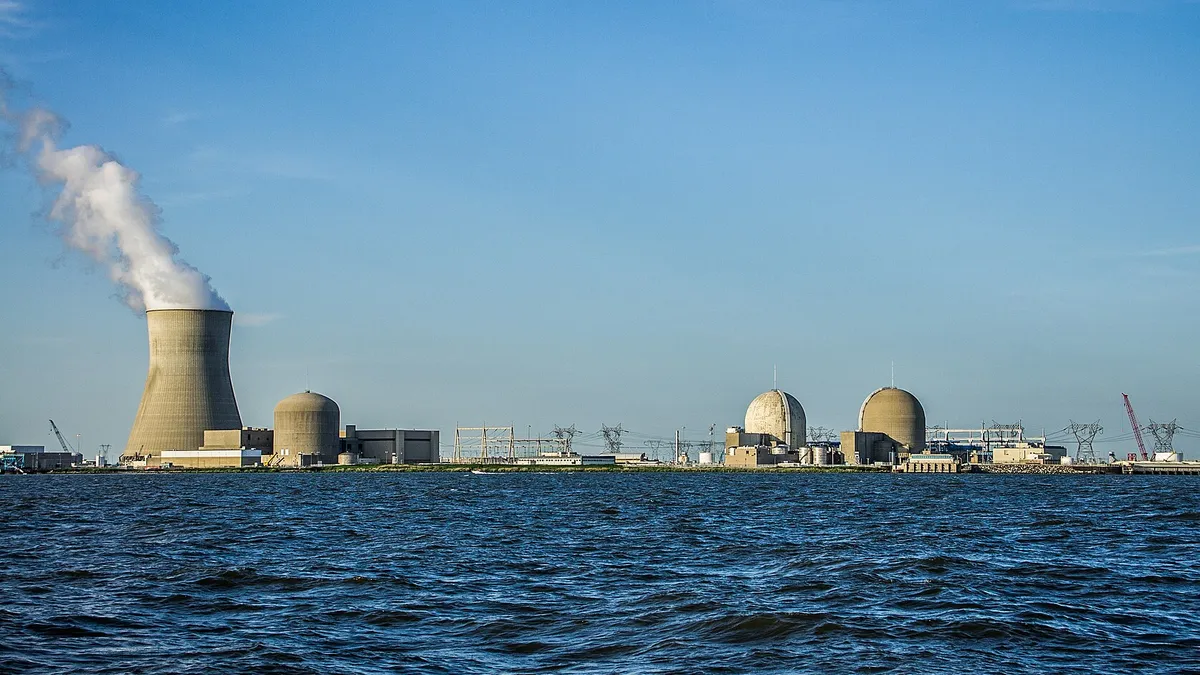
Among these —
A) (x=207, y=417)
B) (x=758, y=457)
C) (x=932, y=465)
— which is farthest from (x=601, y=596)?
(x=758, y=457)

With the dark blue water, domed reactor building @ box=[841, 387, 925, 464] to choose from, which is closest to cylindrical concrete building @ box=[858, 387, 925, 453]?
domed reactor building @ box=[841, 387, 925, 464]

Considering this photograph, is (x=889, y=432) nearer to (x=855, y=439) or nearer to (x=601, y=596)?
(x=855, y=439)

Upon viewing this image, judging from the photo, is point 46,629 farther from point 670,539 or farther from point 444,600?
point 670,539

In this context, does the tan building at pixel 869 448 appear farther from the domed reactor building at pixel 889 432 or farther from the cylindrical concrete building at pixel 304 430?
the cylindrical concrete building at pixel 304 430

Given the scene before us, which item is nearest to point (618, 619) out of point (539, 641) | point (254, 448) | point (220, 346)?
point (539, 641)

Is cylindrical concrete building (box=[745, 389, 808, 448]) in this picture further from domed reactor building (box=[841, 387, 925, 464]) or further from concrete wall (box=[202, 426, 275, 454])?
concrete wall (box=[202, 426, 275, 454])

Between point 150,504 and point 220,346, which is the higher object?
point 220,346
